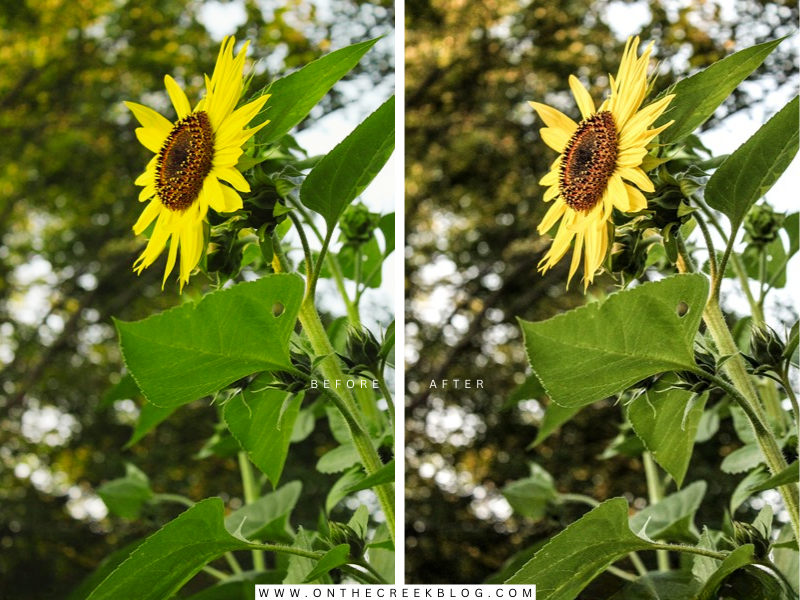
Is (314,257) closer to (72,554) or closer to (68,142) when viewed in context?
(72,554)

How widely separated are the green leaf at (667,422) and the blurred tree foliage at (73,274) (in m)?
0.76

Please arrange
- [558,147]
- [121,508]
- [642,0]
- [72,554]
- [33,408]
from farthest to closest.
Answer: [33,408]
[72,554]
[642,0]
[121,508]
[558,147]

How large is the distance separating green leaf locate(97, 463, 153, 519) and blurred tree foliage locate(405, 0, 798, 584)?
308 mm

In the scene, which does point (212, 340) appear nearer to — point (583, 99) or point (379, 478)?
point (379, 478)

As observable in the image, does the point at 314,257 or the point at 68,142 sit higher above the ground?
the point at 68,142

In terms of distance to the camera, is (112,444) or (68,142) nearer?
(112,444)

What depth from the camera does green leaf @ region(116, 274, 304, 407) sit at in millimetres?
333

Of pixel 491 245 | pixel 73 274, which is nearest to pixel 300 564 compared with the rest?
pixel 491 245

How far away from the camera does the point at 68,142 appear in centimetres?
151

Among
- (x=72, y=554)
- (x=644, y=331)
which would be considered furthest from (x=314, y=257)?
(x=72, y=554)

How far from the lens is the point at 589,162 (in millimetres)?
406

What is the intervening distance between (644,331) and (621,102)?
125 millimetres

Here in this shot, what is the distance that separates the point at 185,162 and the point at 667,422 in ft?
0.84

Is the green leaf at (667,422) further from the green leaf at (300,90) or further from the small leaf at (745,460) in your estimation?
the green leaf at (300,90)
